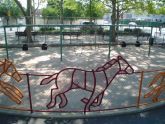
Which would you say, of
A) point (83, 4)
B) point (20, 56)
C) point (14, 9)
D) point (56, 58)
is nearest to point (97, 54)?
point (56, 58)

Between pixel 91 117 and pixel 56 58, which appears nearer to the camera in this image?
pixel 91 117

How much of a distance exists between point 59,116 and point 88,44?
12.0 meters

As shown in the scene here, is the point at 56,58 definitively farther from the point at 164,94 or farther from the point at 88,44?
the point at 164,94

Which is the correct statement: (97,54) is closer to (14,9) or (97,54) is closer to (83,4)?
(83,4)

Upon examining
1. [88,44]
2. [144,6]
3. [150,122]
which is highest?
[144,6]

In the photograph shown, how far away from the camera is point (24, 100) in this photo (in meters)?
8.14

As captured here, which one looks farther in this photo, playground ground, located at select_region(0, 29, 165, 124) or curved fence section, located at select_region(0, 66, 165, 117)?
curved fence section, located at select_region(0, 66, 165, 117)

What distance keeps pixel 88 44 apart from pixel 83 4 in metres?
7.94

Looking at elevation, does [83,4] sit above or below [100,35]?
above

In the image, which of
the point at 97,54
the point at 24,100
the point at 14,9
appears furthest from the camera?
the point at 14,9

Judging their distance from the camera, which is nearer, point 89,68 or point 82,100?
point 82,100

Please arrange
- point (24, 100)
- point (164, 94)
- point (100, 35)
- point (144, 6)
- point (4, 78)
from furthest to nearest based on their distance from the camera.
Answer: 1. point (100, 35)
2. point (144, 6)
3. point (4, 78)
4. point (164, 94)
5. point (24, 100)

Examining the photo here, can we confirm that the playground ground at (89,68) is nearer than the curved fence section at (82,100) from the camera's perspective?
Yes

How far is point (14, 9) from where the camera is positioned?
61625 mm
